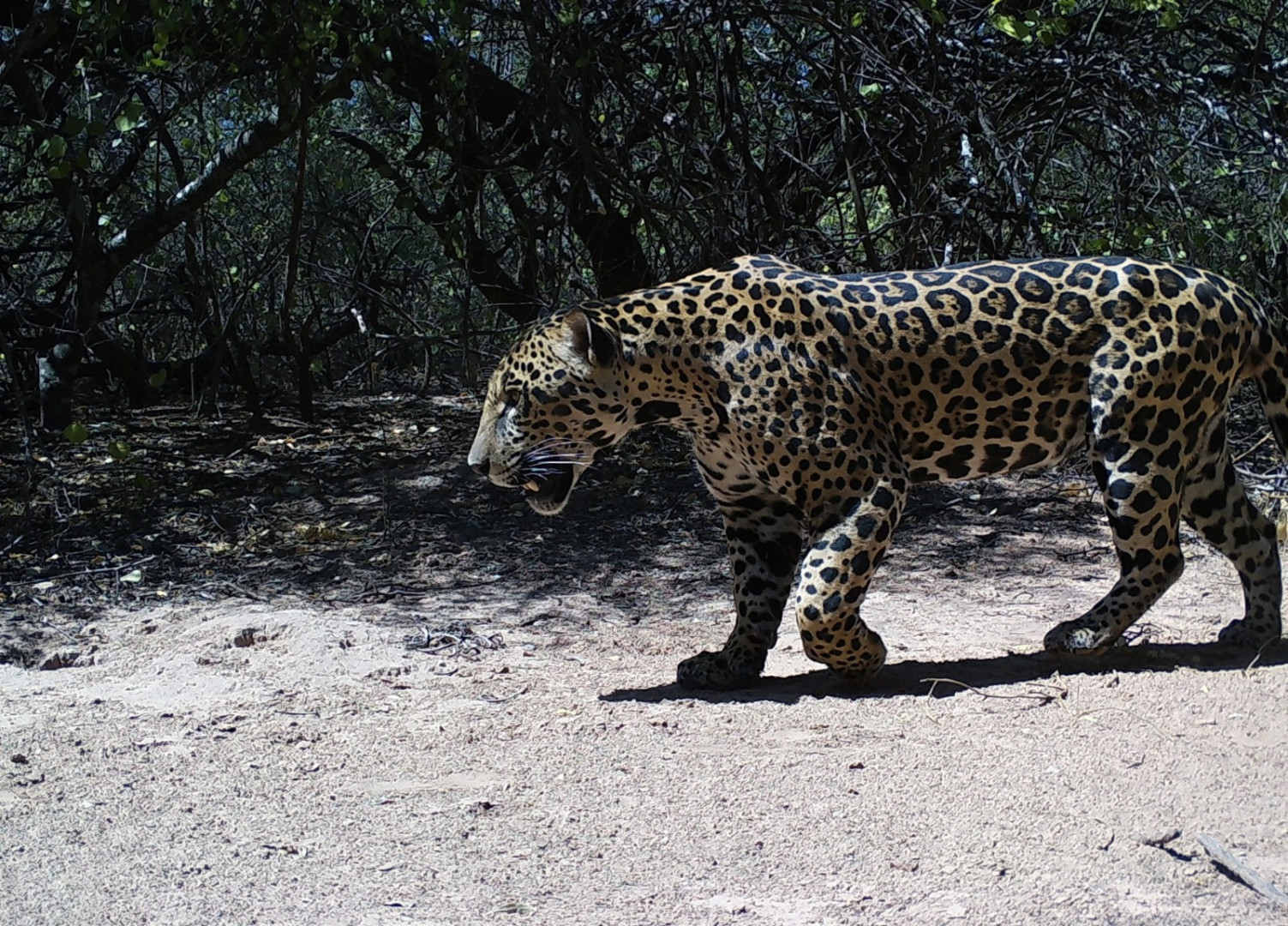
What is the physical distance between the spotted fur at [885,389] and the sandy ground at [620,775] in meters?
0.50

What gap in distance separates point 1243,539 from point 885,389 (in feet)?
4.88

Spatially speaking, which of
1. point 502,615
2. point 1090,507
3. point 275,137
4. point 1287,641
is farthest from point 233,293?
point 1287,641

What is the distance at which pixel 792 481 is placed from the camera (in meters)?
5.12

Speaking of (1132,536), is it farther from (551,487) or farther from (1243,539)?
(551,487)

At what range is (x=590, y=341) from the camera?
5.11 m

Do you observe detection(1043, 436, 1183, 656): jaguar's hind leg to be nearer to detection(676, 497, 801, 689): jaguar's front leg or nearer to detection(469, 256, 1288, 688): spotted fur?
detection(469, 256, 1288, 688): spotted fur

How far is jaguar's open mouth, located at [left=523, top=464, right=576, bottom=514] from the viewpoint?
17.4ft

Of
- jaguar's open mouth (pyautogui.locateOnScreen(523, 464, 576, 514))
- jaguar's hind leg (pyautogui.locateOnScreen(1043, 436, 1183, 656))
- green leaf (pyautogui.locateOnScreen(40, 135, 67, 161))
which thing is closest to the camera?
jaguar's hind leg (pyautogui.locateOnScreen(1043, 436, 1183, 656))

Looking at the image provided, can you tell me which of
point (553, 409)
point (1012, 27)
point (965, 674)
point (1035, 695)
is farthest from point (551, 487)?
point (1012, 27)

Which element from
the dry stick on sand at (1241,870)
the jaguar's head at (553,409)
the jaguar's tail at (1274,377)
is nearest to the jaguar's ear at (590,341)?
the jaguar's head at (553,409)

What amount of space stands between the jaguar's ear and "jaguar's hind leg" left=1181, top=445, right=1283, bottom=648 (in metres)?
2.14

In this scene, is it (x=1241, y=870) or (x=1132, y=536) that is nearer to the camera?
(x=1241, y=870)

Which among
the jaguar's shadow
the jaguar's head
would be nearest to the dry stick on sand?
the jaguar's shadow

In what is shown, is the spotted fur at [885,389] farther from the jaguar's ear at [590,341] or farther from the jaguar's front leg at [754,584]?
the jaguar's front leg at [754,584]
